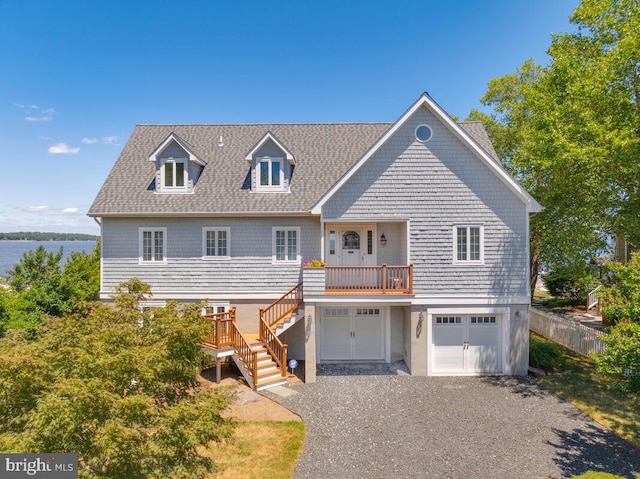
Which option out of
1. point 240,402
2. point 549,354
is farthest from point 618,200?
point 240,402

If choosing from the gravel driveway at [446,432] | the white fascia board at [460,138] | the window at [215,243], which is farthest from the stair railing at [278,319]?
the white fascia board at [460,138]

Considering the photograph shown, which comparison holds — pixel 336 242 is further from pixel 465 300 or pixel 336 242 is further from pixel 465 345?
pixel 465 345

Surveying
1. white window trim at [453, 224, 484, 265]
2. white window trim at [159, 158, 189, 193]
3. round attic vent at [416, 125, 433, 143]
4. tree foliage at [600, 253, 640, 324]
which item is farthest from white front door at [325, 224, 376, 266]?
tree foliage at [600, 253, 640, 324]

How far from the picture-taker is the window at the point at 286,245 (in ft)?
48.7

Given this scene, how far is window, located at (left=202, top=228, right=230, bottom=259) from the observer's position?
586 inches

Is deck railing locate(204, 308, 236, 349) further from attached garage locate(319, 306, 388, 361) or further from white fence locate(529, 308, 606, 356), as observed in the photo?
white fence locate(529, 308, 606, 356)

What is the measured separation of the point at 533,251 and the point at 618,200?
31.0 feet

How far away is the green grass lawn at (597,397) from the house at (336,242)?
1.56 m

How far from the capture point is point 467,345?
44.9 feet

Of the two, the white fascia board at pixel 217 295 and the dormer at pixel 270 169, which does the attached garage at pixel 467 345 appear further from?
the dormer at pixel 270 169

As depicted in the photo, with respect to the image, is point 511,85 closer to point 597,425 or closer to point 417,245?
point 417,245

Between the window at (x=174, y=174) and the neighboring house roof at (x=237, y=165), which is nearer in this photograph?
the neighboring house roof at (x=237, y=165)

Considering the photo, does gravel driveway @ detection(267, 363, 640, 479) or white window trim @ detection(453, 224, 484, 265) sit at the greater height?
white window trim @ detection(453, 224, 484, 265)

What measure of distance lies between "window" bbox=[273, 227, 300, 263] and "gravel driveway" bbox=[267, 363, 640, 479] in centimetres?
518
